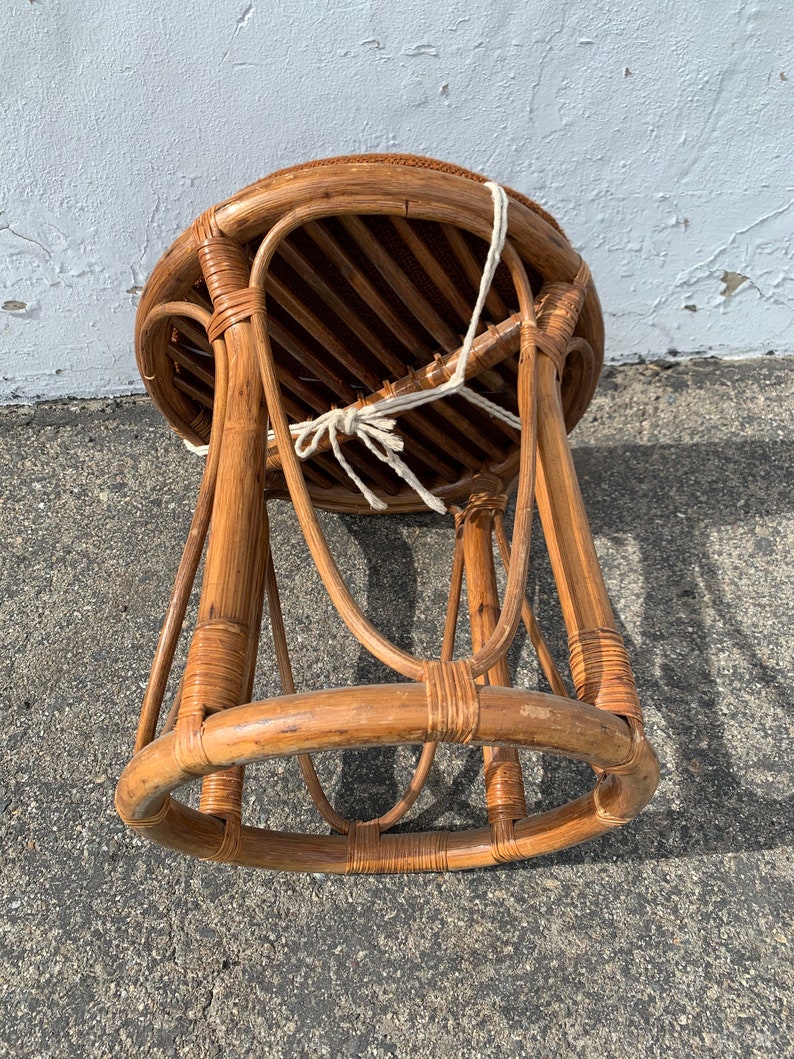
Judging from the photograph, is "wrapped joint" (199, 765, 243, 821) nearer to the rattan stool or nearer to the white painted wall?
the rattan stool

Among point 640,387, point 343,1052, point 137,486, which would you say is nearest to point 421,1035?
point 343,1052

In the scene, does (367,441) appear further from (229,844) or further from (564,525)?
(229,844)

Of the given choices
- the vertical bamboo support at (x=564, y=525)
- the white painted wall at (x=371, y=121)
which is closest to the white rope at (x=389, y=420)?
the vertical bamboo support at (x=564, y=525)

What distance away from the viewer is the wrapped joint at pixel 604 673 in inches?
27.9

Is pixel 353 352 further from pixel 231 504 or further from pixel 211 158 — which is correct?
pixel 211 158

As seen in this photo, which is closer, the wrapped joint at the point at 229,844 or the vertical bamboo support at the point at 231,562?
the vertical bamboo support at the point at 231,562

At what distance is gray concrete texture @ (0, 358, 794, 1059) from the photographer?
2.94ft

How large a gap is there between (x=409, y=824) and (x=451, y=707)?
53 centimetres

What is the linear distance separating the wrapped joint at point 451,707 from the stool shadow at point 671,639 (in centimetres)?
52

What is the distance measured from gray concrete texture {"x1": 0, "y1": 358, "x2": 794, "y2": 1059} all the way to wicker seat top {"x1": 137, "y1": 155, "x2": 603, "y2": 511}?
0.99ft

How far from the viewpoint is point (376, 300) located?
92cm

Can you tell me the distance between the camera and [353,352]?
1.01 metres

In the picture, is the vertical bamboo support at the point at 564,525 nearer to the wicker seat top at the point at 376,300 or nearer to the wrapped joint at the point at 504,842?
the wicker seat top at the point at 376,300

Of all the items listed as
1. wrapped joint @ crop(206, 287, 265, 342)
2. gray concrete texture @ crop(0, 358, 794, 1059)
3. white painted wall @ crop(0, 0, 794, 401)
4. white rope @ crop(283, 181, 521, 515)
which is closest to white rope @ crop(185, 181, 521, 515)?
white rope @ crop(283, 181, 521, 515)
